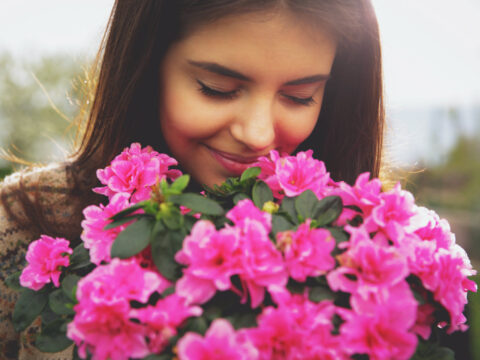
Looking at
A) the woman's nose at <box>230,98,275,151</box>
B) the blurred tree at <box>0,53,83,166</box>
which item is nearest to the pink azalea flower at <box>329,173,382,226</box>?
the woman's nose at <box>230,98,275,151</box>

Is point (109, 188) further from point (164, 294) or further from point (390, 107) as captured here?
point (390, 107)

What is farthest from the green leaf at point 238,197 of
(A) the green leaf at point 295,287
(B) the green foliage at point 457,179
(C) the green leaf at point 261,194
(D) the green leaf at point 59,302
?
(B) the green foliage at point 457,179

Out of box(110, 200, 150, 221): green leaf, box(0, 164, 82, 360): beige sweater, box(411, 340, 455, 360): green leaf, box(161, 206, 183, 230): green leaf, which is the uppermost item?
box(161, 206, 183, 230): green leaf

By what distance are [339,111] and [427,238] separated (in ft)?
3.56

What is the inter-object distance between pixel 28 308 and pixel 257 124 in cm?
87

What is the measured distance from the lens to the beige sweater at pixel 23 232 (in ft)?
6.09

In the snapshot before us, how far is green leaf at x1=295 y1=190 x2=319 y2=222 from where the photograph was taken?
103 centimetres

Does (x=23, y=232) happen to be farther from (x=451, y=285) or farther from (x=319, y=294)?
(x=451, y=285)

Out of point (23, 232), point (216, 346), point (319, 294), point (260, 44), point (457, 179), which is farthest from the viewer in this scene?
point (457, 179)

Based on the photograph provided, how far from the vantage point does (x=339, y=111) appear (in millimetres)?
2113

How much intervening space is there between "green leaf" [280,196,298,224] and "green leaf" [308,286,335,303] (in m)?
0.17

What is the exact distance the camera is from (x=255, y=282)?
35.0 inches

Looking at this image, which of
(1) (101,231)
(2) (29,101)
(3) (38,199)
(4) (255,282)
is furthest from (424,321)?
(2) (29,101)

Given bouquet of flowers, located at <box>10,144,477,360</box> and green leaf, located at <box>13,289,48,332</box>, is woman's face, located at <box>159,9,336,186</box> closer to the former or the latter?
bouquet of flowers, located at <box>10,144,477,360</box>
